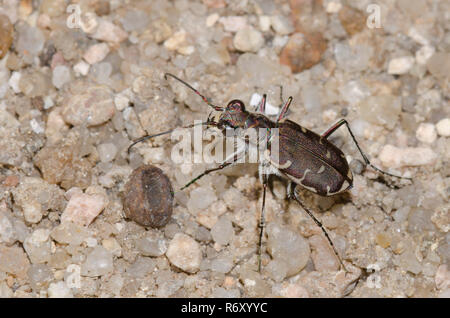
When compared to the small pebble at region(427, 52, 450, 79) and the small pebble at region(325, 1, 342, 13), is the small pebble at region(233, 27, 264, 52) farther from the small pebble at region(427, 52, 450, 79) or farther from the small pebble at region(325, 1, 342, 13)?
the small pebble at region(427, 52, 450, 79)

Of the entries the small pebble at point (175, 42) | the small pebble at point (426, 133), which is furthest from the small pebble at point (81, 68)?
the small pebble at point (426, 133)

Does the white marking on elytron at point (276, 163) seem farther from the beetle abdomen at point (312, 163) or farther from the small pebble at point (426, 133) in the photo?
the small pebble at point (426, 133)

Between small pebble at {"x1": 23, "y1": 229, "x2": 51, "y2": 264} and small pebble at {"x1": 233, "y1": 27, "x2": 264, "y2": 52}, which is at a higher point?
small pebble at {"x1": 233, "y1": 27, "x2": 264, "y2": 52}

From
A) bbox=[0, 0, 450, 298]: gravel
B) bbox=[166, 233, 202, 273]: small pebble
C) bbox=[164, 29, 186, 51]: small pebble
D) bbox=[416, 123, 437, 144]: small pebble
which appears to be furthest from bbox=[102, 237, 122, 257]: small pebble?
bbox=[416, 123, 437, 144]: small pebble

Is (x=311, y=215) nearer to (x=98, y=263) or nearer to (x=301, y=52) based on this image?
(x=301, y=52)

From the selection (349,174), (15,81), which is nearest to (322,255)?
(349,174)
